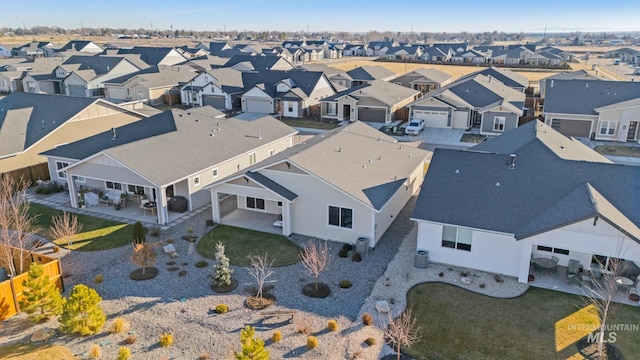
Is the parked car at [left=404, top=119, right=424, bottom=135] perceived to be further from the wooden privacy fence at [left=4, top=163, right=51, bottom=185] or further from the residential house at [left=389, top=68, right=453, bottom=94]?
the wooden privacy fence at [left=4, top=163, right=51, bottom=185]

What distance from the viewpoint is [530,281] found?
18812mm

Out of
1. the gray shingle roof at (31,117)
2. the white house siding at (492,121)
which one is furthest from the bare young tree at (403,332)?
the white house siding at (492,121)

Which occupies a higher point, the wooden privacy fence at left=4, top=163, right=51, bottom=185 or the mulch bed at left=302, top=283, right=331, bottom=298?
the wooden privacy fence at left=4, top=163, right=51, bottom=185

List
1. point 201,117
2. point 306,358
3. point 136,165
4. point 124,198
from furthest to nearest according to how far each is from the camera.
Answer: point 201,117 < point 124,198 < point 136,165 < point 306,358

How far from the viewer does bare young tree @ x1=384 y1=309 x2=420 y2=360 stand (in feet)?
46.4

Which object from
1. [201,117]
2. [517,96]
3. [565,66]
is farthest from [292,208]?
[565,66]

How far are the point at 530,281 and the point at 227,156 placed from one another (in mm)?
19450

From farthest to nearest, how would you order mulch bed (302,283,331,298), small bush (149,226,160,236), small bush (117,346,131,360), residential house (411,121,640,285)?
small bush (149,226,160,236) < mulch bed (302,283,331,298) < residential house (411,121,640,285) < small bush (117,346,131,360)

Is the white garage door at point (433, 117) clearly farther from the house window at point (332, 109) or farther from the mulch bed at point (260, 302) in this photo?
the mulch bed at point (260, 302)

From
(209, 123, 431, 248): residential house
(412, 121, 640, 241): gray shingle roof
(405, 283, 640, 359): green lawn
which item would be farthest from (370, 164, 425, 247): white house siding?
(405, 283, 640, 359): green lawn

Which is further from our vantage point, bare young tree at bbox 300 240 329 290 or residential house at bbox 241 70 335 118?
residential house at bbox 241 70 335 118

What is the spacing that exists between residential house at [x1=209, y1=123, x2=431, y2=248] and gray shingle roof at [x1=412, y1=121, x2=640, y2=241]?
2.74 meters

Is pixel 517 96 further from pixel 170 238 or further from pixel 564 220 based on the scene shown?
pixel 170 238

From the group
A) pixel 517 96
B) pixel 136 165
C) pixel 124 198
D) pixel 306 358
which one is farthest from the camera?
pixel 517 96
